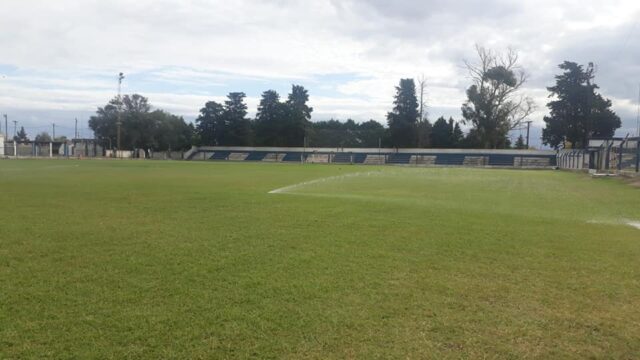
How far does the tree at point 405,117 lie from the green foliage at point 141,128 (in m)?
38.4

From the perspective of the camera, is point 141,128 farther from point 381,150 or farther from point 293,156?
point 381,150

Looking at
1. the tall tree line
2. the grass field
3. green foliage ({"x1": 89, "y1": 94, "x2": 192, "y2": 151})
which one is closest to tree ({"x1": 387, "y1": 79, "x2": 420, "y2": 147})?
the tall tree line

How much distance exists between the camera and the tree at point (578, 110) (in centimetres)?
7419

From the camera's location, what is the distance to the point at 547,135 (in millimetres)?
78875

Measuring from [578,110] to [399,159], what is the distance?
1022 inches

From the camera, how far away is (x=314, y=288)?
18.7 feet

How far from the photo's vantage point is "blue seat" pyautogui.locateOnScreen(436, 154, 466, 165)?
266 feet

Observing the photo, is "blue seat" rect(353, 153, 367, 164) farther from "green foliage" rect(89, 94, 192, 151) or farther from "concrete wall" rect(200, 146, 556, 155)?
"green foliage" rect(89, 94, 192, 151)

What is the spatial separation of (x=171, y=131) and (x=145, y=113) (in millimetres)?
5855

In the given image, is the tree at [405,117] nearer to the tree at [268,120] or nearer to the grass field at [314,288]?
the tree at [268,120]

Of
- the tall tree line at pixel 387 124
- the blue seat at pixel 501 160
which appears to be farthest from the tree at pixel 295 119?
the blue seat at pixel 501 160

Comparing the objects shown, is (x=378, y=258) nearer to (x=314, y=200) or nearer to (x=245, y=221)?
(x=245, y=221)

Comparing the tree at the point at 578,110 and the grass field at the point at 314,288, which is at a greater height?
the tree at the point at 578,110

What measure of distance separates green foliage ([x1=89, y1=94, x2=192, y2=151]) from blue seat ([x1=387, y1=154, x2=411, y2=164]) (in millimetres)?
38550
